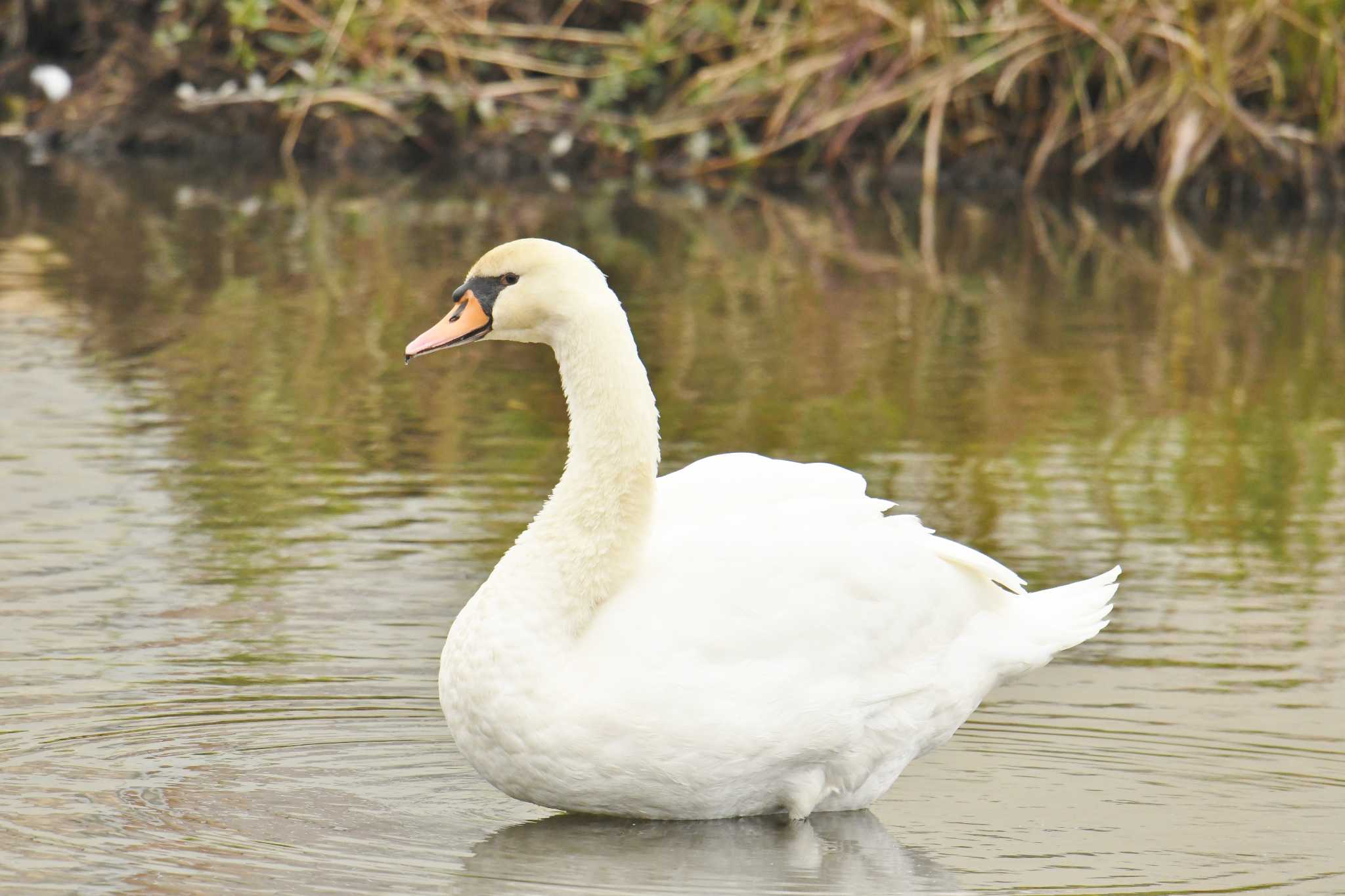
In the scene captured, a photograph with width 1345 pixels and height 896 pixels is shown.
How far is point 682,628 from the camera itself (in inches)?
185

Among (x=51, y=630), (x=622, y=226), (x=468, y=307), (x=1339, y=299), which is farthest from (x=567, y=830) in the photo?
(x=622, y=226)

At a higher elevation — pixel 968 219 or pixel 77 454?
pixel 77 454

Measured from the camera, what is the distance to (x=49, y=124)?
67.2 feet

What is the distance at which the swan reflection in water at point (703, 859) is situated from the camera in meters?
4.46

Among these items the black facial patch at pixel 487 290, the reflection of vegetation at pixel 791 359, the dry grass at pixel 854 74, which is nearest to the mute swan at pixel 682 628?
the black facial patch at pixel 487 290

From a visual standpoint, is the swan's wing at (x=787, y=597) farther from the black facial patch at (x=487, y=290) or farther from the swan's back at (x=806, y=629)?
the black facial patch at (x=487, y=290)

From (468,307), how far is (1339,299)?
9143 mm

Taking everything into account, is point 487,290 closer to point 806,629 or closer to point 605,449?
point 605,449

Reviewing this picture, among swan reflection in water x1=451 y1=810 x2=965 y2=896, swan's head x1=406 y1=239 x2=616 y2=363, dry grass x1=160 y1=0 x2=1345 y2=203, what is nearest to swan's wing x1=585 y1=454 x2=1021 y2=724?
swan reflection in water x1=451 y1=810 x2=965 y2=896

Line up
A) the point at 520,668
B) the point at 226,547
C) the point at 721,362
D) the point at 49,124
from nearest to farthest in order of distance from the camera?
the point at 520,668 → the point at 226,547 → the point at 721,362 → the point at 49,124

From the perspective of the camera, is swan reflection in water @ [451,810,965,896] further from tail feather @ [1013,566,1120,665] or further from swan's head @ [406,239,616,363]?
swan's head @ [406,239,616,363]

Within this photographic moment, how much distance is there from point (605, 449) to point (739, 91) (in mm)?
13546

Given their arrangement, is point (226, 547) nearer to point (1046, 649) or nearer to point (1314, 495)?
point (1046, 649)

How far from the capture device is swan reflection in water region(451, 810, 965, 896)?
446cm
